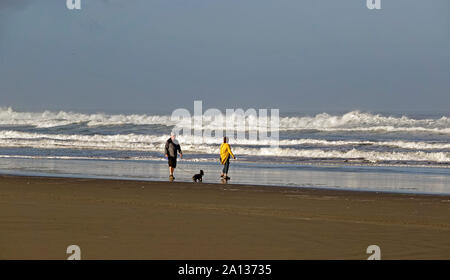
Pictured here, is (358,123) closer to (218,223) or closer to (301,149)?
(301,149)

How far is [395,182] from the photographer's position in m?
19.2

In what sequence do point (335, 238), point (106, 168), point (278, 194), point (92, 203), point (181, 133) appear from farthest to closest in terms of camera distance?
1. point (181, 133)
2. point (106, 168)
3. point (278, 194)
4. point (92, 203)
5. point (335, 238)
